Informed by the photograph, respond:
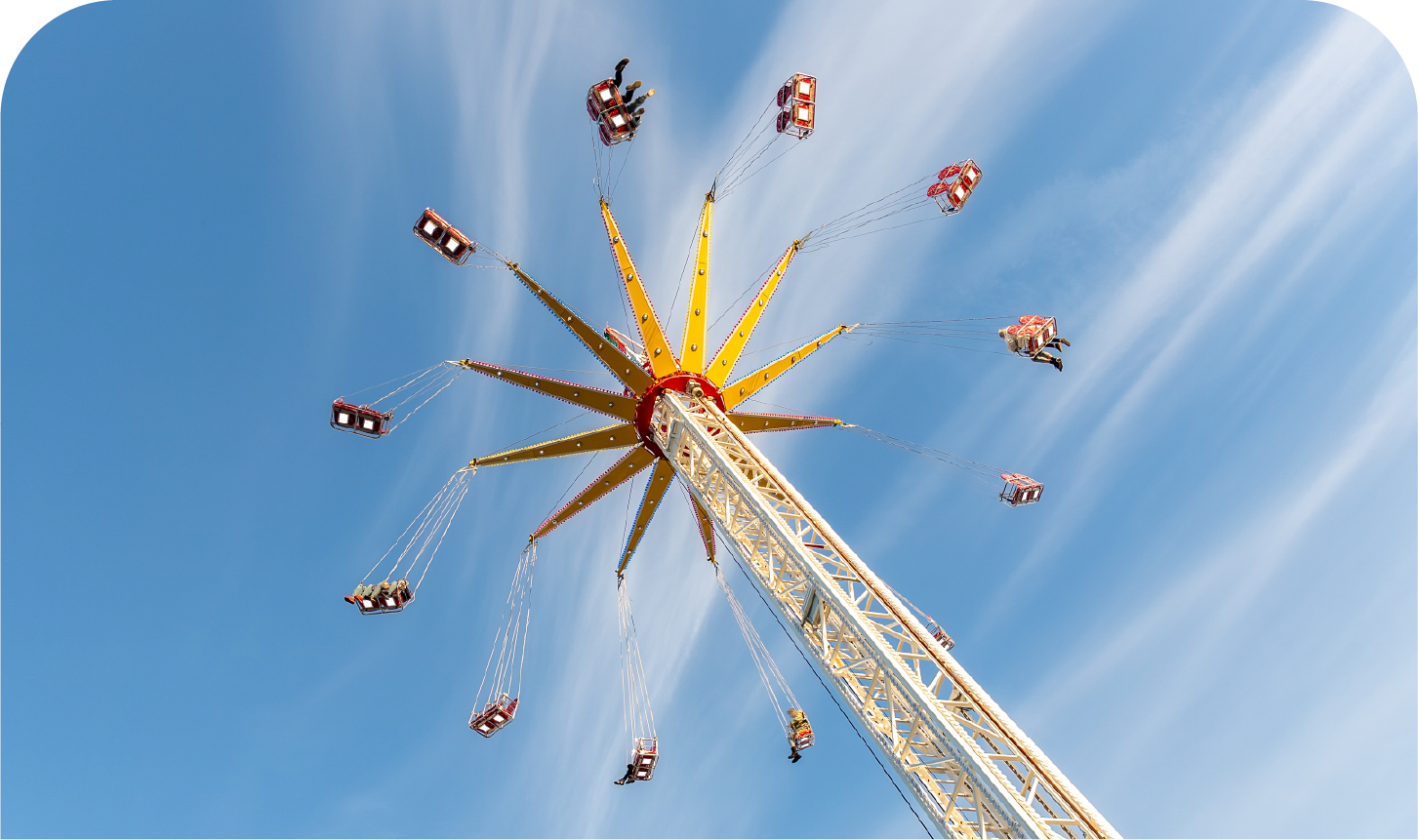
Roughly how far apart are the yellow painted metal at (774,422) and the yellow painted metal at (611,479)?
3221 millimetres

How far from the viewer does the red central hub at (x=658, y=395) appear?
71.7 ft

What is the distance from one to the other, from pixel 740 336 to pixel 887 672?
44.3 feet

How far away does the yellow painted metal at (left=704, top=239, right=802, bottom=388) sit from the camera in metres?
23.2

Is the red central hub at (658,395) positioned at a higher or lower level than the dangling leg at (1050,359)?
higher

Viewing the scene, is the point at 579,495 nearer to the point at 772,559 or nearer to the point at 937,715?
the point at 772,559

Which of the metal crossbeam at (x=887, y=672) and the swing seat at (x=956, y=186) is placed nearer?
the metal crossbeam at (x=887, y=672)

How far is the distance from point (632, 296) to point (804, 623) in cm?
1221

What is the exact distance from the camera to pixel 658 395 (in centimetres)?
2202

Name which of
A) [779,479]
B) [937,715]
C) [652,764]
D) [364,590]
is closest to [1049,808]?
[937,715]

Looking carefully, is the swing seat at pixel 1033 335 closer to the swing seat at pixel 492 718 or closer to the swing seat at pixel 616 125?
the swing seat at pixel 616 125

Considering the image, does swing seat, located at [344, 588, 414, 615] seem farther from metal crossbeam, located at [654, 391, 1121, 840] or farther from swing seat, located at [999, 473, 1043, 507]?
swing seat, located at [999, 473, 1043, 507]

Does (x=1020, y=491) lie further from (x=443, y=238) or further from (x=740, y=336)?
(x=443, y=238)

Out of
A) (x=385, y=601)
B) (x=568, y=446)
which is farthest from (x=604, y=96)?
(x=385, y=601)

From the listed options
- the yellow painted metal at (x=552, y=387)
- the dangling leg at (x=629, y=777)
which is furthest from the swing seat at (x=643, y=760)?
the yellow painted metal at (x=552, y=387)
